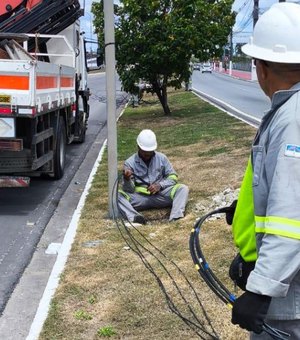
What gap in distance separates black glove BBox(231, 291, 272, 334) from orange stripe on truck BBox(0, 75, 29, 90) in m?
5.83

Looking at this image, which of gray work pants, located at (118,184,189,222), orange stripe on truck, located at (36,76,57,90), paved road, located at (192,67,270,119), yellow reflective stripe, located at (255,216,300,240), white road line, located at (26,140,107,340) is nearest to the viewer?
yellow reflective stripe, located at (255,216,300,240)

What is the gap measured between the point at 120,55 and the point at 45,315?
16.3 meters

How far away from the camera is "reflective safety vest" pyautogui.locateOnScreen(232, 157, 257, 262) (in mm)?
2289

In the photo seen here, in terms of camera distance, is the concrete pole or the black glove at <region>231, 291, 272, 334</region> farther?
the concrete pole

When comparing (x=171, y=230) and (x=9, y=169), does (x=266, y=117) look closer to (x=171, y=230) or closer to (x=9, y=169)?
(x=171, y=230)

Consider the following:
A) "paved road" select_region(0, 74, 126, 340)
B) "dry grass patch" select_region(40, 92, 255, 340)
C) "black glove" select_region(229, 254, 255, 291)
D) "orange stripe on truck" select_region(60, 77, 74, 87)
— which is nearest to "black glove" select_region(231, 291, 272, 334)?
"black glove" select_region(229, 254, 255, 291)

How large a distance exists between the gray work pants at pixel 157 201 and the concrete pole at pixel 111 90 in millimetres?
157

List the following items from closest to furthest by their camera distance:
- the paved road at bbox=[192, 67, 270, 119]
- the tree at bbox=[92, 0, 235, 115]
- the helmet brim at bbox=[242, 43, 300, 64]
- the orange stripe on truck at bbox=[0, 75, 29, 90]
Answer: the helmet brim at bbox=[242, 43, 300, 64] → the orange stripe on truck at bbox=[0, 75, 29, 90] → the tree at bbox=[92, 0, 235, 115] → the paved road at bbox=[192, 67, 270, 119]

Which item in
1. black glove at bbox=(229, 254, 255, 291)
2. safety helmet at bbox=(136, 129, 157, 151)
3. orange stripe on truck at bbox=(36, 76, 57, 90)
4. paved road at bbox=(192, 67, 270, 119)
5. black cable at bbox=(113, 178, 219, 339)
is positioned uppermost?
orange stripe on truck at bbox=(36, 76, 57, 90)

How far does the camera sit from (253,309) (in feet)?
6.66

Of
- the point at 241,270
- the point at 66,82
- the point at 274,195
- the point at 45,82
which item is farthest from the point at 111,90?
the point at 274,195

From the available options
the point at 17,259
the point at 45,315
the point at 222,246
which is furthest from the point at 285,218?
the point at 17,259

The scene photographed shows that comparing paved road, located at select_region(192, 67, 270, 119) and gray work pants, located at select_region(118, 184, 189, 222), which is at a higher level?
gray work pants, located at select_region(118, 184, 189, 222)

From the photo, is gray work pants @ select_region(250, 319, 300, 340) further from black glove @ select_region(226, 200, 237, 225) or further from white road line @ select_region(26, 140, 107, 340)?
white road line @ select_region(26, 140, 107, 340)
